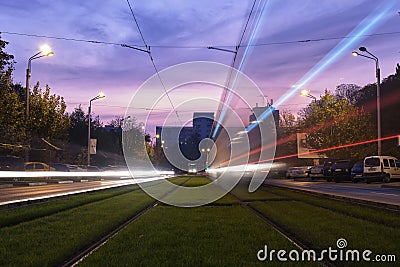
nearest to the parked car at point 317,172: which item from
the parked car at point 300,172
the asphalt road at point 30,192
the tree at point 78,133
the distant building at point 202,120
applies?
the parked car at point 300,172

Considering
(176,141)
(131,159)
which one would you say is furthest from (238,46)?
(131,159)

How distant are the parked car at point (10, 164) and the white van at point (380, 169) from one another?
26116mm

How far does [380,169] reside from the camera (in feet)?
109

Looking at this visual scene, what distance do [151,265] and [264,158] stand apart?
3096 centimetres

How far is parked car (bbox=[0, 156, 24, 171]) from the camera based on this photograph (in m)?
34.1

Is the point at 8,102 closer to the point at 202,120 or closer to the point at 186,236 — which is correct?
the point at 202,120

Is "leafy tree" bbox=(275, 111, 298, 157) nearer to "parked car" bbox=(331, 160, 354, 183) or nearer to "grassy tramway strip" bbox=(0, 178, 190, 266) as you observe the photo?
"parked car" bbox=(331, 160, 354, 183)

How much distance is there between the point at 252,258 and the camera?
673cm

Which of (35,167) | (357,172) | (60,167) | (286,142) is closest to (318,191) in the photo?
(357,172)

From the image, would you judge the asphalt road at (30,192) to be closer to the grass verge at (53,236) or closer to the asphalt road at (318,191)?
the asphalt road at (318,191)

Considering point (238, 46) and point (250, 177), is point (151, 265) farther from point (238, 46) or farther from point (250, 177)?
point (250, 177)

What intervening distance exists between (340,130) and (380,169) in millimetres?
15486

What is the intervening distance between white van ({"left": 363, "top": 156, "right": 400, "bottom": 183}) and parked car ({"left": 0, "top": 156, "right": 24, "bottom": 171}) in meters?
26.1

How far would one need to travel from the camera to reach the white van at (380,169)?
33062mm
